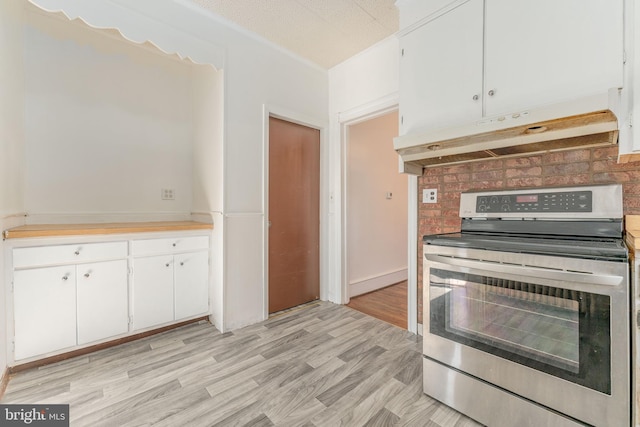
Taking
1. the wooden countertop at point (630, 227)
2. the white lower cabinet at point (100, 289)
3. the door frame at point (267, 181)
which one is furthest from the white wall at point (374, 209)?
the wooden countertop at point (630, 227)

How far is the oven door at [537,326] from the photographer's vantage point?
1.05 m

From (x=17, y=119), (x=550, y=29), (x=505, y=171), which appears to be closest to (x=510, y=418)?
(x=505, y=171)

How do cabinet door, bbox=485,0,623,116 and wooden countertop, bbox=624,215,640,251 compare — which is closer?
wooden countertop, bbox=624,215,640,251

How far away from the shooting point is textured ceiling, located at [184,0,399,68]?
218cm

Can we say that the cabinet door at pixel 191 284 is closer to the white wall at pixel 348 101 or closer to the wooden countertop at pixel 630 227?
the white wall at pixel 348 101

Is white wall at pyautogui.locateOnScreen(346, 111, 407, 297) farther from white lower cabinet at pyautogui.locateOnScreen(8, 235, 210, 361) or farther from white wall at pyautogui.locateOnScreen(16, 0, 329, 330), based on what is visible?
white lower cabinet at pyautogui.locateOnScreen(8, 235, 210, 361)

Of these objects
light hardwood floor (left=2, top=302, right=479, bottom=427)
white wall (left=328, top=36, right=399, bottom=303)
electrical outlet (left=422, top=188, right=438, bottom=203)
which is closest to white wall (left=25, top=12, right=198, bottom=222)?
light hardwood floor (left=2, top=302, right=479, bottom=427)

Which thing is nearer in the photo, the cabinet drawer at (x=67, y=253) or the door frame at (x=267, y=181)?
the cabinet drawer at (x=67, y=253)

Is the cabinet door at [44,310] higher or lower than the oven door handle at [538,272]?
lower

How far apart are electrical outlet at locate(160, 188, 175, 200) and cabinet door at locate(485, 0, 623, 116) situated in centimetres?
288

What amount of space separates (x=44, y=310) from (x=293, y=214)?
6.69ft

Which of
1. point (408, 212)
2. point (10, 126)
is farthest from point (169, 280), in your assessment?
point (408, 212)

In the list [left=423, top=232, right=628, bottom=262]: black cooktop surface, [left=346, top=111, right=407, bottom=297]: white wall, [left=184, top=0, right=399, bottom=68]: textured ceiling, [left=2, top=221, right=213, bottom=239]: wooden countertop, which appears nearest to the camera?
[left=423, top=232, right=628, bottom=262]: black cooktop surface

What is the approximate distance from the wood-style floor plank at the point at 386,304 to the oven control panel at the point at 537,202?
1370 millimetres
